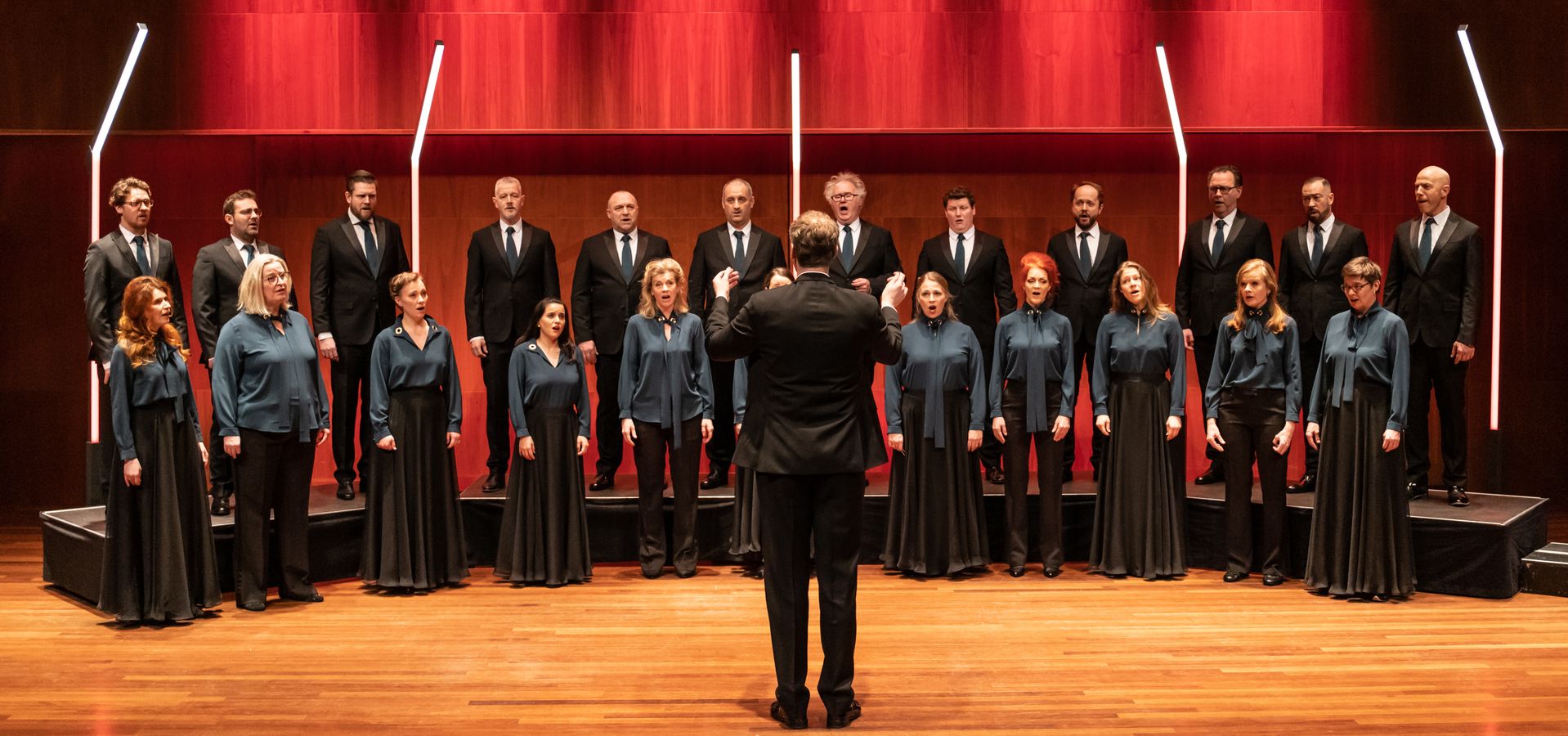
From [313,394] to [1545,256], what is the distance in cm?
634

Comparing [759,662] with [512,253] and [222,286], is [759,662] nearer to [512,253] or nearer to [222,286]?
[512,253]

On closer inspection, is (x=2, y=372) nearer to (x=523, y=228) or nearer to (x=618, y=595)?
(x=523, y=228)

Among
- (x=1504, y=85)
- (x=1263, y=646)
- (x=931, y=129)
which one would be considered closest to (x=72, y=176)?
(x=931, y=129)

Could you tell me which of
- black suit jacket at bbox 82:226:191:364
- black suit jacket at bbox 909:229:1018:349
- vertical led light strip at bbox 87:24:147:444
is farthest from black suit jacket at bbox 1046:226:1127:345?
vertical led light strip at bbox 87:24:147:444

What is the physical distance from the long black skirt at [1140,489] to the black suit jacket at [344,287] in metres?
3.28

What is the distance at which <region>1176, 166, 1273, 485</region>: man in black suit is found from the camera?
5.98 meters

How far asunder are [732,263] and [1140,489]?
6.71 ft

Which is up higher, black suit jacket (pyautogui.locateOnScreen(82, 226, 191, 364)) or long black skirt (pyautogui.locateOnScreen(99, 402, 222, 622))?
black suit jacket (pyautogui.locateOnScreen(82, 226, 191, 364))

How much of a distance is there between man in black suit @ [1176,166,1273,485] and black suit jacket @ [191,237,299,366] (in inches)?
156

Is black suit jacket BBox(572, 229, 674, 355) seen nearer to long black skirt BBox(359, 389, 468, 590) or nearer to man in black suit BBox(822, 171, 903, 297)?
man in black suit BBox(822, 171, 903, 297)

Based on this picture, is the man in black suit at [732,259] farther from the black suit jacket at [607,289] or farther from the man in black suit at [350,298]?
the man in black suit at [350,298]

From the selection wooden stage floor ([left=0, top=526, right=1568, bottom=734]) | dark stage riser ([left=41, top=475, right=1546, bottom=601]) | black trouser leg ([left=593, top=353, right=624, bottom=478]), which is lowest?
wooden stage floor ([left=0, top=526, right=1568, bottom=734])

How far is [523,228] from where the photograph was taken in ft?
20.2

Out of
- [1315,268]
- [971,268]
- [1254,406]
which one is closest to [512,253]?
[971,268]
